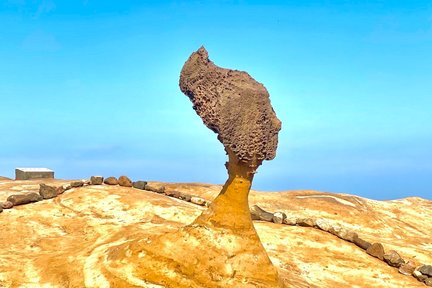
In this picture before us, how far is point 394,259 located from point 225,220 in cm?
1067

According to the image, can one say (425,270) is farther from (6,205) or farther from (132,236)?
(6,205)

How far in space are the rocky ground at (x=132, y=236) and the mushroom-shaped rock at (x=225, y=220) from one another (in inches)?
34.1

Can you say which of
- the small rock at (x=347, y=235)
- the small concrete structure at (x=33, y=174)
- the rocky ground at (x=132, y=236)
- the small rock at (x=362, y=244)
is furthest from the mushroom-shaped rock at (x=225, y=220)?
the small concrete structure at (x=33, y=174)

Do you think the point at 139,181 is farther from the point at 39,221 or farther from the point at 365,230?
the point at 365,230

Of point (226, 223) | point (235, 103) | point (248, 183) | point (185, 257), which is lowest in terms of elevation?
point (185, 257)

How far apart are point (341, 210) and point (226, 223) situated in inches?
710

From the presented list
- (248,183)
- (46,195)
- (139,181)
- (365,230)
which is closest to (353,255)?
(365,230)

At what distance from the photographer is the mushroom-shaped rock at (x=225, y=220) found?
14648 millimetres

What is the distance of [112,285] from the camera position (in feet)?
47.0

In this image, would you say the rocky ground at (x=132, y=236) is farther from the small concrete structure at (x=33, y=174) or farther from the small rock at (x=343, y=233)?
the small concrete structure at (x=33, y=174)

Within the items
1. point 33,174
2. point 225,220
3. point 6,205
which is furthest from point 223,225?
point 33,174

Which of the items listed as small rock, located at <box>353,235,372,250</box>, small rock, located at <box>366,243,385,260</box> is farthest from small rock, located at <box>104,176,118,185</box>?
small rock, located at <box>366,243,385,260</box>

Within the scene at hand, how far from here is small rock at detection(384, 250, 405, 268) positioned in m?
22.4

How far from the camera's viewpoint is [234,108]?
50.1ft
